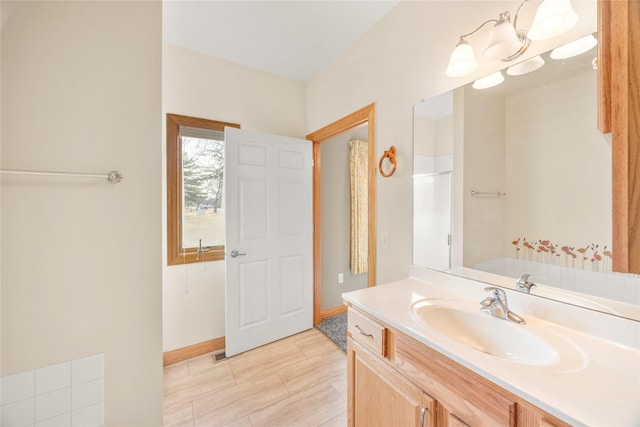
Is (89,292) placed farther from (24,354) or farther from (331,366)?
(331,366)

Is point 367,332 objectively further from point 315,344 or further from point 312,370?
point 315,344

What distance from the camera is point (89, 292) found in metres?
1.04

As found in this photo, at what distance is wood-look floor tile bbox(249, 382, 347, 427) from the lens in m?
1.48

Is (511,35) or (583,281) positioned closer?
(583,281)

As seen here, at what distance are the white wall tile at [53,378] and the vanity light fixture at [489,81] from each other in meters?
2.21

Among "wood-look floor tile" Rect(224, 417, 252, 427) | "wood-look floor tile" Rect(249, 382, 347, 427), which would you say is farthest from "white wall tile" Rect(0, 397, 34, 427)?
"wood-look floor tile" Rect(249, 382, 347, 427)

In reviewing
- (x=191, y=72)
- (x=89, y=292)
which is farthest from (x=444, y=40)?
(x=89, y=292)

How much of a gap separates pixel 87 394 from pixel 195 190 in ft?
4.96

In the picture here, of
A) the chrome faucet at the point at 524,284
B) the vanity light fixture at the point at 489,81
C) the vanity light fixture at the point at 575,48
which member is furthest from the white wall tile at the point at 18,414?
the vanity light fixture at the point at 575,48

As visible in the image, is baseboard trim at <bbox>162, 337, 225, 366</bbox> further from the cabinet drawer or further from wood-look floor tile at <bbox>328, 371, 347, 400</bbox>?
the cabinet drawer

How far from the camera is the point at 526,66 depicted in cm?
103

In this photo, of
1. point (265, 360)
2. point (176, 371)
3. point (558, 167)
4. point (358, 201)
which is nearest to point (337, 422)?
point (265, 360)

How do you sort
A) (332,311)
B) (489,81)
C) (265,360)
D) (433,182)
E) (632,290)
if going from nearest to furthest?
(632,290) < (489,81) < (433,182) < (265,360) < (332,311)

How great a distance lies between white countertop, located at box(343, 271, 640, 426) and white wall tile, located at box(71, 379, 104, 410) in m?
1.15
